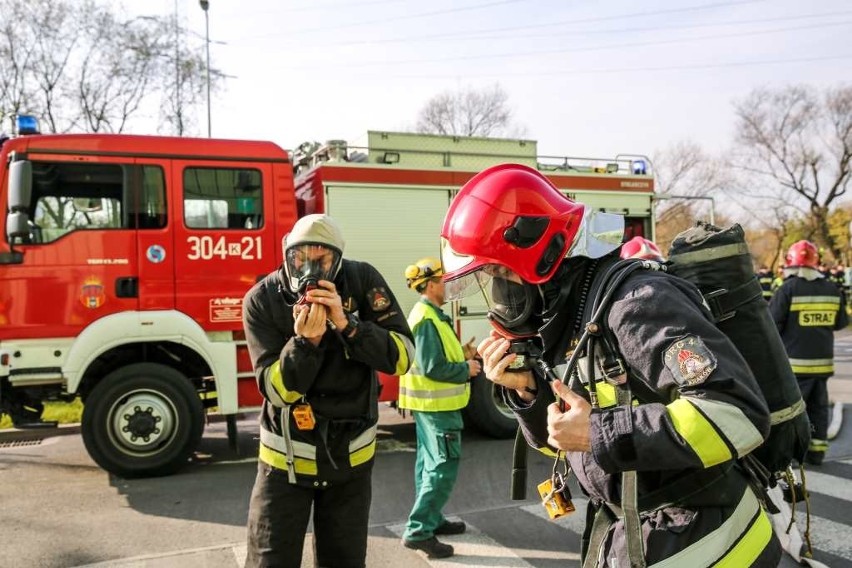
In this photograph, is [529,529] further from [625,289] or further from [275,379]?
[625,289]

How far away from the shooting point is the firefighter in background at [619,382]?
1.54m

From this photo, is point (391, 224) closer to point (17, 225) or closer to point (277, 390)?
point (17, 225)

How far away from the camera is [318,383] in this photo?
9.48 feet

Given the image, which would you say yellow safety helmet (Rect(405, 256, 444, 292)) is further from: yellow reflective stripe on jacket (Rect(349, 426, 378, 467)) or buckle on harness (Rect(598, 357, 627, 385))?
buckle on harness (Rect(598, 357, 627, 385))

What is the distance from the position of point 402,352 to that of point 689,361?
66.6 inches

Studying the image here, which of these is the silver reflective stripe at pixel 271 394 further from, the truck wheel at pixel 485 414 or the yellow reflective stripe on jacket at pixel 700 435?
the truck wheel at pixel 485 414

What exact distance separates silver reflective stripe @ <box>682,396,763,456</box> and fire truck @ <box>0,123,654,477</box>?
211 inches

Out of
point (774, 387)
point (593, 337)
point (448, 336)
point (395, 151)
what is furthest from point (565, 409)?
point (395, 151)

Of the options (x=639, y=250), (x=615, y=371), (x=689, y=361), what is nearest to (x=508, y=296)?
(x=615, y=371)

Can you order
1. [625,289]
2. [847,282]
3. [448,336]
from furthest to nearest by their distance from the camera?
[847,282] < [448,336] < [625,289]

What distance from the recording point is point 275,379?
109 inches

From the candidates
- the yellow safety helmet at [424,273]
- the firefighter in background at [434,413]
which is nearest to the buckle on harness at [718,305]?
the firefighter in background at [434,413]

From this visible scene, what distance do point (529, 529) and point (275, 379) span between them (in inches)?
102

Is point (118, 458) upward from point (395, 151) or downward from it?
downward
